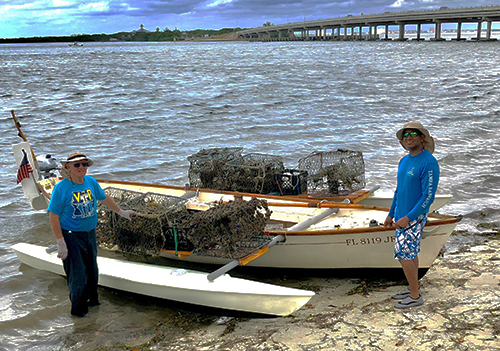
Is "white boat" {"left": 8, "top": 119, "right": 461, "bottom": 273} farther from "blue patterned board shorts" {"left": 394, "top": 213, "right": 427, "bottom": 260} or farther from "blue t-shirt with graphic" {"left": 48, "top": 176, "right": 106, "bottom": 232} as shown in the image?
"blue t-shirt with graphic" {"left": 48, "top": 176, "right": 106, "bottom": 232}

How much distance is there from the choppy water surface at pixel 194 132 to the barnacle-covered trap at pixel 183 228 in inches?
37.8

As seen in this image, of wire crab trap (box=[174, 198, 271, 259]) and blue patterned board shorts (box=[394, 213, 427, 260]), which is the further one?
wire crab trap (box=[174, 198, 271, 259])

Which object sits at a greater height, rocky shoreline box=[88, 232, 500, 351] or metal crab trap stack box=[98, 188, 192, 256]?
metal crab trap stack box=[98, 188, 192, 256]

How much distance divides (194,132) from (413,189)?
1908cm

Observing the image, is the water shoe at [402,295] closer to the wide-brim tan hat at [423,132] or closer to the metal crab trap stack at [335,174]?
the wide-brim tan hat at [423,132]

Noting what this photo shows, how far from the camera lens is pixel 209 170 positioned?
36.5 feet

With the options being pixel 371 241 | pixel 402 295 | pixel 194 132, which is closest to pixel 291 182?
pixel 371 241

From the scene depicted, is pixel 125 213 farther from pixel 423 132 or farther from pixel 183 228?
pixel 423 132

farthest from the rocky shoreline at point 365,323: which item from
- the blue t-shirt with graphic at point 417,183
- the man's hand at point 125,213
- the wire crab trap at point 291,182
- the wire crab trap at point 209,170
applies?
the wire crab trap at point 209,170

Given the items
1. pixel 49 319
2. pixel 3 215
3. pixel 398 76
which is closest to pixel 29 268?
pixel 49 319

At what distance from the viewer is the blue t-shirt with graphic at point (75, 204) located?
6168 mm

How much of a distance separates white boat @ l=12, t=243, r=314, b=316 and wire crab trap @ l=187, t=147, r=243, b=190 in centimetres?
340

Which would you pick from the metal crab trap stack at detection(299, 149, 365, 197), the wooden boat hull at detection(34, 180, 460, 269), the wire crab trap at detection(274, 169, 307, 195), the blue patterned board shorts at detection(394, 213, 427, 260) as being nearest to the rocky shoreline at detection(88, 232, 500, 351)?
the wooden boat hull at detection(34, 180, 460, 269)

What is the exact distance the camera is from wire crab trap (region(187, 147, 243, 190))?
1107cm
